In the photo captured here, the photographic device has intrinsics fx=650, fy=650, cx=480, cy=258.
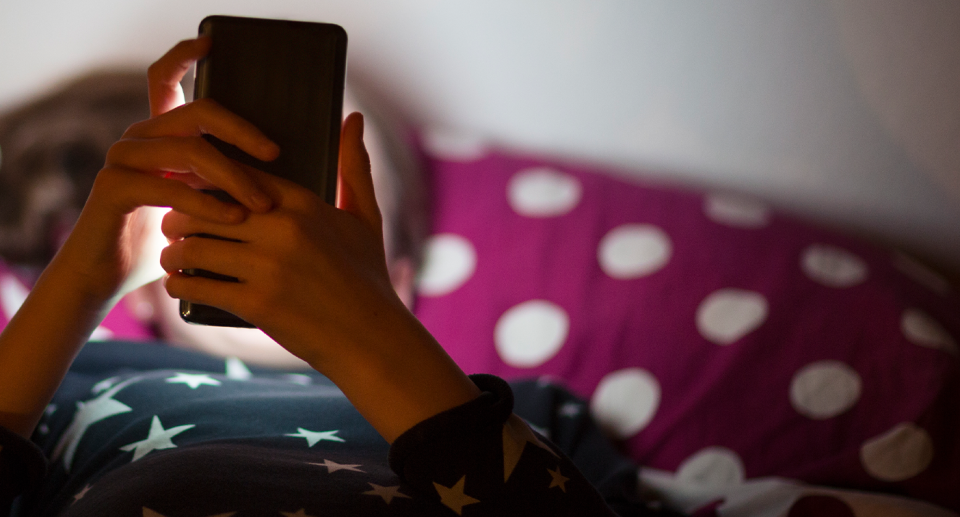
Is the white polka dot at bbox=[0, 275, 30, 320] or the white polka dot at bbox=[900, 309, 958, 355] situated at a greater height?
the white polka dot at bbox=[0, 275, 30, 320]

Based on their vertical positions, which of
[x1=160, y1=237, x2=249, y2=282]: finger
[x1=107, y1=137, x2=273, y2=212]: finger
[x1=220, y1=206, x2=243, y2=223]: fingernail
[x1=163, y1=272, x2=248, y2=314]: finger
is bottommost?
[x1=163, y1=272, x2=248, y2=314]: finger

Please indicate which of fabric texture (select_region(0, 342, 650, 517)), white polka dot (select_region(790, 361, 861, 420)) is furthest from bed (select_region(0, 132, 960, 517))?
fabric texture (select_region(0, 342, 650, 517))

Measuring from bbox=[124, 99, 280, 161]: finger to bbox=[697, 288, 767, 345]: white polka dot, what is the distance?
59cm

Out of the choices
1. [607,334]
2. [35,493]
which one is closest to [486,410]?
[35,493]

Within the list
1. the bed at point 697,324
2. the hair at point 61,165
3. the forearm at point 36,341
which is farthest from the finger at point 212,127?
the hair at point 61,165

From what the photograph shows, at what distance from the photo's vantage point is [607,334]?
2.63 ft

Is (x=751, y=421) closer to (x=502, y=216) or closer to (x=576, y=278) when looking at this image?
(x=576, y=278)

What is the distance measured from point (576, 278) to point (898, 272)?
1.29ft

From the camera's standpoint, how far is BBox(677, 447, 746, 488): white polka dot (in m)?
0.71

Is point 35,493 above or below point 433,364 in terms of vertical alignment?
below

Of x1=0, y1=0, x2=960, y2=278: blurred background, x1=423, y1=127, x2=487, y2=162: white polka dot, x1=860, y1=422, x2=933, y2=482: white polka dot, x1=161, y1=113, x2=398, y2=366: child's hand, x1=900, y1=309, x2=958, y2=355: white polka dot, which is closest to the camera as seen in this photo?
x1=161, y1=113, x2=398, y2=366: child's hand

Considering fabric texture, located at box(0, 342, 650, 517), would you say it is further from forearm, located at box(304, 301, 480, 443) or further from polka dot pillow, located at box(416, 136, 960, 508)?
polka dot pillow, located at box(416, 136, 960, 508)

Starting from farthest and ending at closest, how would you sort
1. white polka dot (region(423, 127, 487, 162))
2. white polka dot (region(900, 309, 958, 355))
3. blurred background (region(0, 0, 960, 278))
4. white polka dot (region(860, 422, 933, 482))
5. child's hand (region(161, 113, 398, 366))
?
white polka dot (region(423, 127, 487, 162)) < blurred background (region(0, 0, 960, 278)) < white polka dot (region(900, 309, 958, 355)) < white polka dot (region(860, 422, 933, 482)) < child's hand (region(161, 113, 398, 366))

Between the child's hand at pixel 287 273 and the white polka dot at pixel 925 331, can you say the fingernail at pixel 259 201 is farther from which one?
the white polka dot at pixel 925 331
